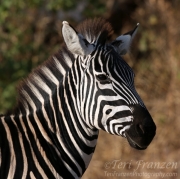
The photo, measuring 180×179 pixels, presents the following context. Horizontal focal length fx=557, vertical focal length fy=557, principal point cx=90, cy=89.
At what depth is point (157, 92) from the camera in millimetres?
14367

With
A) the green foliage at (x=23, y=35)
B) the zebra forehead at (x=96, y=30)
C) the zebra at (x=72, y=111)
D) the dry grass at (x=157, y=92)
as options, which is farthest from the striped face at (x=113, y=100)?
the green foliage at (x=23, y=35)

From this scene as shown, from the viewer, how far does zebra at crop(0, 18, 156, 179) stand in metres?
5.97

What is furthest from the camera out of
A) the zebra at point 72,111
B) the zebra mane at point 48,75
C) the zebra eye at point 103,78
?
the zebra mane at point 48,75

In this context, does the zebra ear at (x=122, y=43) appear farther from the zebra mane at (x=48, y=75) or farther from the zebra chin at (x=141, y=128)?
the zebra chin at (x=141, y=128)

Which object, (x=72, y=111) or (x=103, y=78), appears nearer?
(x=103, y=78)

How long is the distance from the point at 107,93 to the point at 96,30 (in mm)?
924

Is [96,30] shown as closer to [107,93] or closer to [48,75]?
[48,75]

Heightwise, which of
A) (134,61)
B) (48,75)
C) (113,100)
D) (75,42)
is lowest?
(113,100)

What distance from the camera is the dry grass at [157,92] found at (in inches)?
502

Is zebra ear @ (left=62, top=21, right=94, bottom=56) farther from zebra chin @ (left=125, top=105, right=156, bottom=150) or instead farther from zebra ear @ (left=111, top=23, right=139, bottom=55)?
zebra chin @ (left=125, top=105, right=156, bottom=150)

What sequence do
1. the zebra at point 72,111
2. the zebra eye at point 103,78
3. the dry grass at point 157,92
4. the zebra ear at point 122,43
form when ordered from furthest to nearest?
the dry grass at point 157,92 → the zebra ear at point 122,43 → the zebra eye at point 103,78 → the zebra at point 72,111

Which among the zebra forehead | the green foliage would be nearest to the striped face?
the zebra forehead

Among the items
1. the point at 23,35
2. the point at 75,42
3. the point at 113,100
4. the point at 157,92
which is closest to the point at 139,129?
the point at 113,100

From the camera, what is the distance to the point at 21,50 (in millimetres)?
14422
